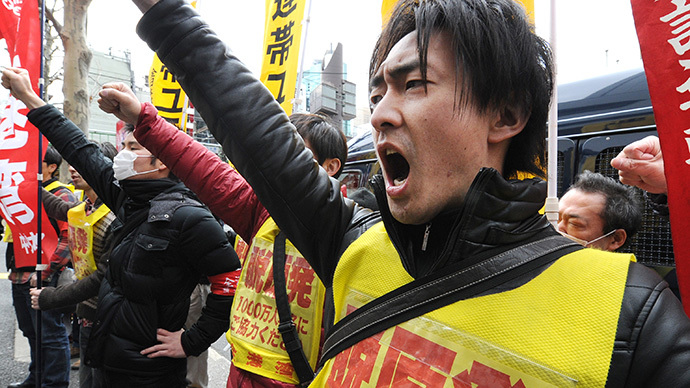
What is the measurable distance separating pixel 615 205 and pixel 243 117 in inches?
74.3

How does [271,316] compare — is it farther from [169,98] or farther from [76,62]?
[76,62]

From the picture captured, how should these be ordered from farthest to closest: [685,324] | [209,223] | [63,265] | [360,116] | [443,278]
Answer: [360,116]
[63,265]
[209,223]
[443,278]
[685,324]

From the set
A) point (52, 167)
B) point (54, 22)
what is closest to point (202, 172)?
point (52, 167)

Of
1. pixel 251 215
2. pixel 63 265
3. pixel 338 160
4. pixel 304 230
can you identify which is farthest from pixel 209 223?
pixel 63 265

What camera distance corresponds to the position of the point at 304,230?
41.1 inches

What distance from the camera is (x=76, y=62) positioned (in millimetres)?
8562

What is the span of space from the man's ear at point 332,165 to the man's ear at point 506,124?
135 centimetres

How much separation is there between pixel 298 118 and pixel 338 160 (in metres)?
0.30

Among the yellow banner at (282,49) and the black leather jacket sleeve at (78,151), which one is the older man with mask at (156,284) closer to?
the black leather jacket sleeve at (78,151)

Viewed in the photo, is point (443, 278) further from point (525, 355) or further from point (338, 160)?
point (338, 160)

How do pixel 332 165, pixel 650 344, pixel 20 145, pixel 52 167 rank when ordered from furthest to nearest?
pixel 52 167, pixel 20 145, pixel 332 165, pixel 650 344

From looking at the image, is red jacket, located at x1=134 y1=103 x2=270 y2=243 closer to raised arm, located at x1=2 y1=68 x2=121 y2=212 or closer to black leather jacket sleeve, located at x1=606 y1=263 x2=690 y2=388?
raised arm, located at x1=2 y1=68 x2=121 y2=212

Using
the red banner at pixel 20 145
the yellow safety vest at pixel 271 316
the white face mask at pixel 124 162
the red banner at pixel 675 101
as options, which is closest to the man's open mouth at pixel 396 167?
the red banner at pixel 675 101

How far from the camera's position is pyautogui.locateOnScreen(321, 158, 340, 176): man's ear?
2.19 metres
